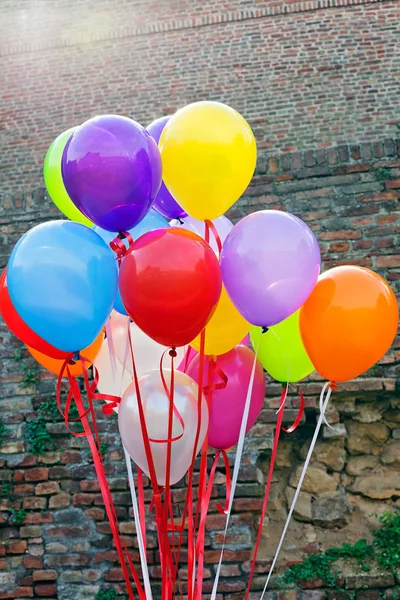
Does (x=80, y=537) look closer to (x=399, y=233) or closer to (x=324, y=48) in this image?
(x=399, y=233)

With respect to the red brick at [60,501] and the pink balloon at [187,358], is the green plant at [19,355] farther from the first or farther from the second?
the pink balloon at [187,358]

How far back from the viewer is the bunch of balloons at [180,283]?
1721 mm

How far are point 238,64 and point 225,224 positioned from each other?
2.81 meters

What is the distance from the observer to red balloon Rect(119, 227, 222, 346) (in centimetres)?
166

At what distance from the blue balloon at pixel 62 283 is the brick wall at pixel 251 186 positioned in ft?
5.48

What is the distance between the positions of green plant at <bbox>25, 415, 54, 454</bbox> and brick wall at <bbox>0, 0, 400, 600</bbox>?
26mm

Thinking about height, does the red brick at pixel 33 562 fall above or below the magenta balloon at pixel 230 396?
below

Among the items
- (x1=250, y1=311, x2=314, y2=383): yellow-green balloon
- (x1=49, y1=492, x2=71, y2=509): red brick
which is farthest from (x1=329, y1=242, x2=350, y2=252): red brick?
(x1=49, y1=492, x2=71, y2=509): red brick

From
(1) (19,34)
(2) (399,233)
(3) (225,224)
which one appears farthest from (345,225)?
(1) (19,34)

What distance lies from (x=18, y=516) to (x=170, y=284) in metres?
2.12

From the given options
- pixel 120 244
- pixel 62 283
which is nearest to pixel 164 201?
pixel 120 244

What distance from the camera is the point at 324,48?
461 cm

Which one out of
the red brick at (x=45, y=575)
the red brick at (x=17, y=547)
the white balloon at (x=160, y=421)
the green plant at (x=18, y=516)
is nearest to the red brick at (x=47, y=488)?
the green plant at (x=18, y=516)

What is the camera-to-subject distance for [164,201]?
218 centimetres
